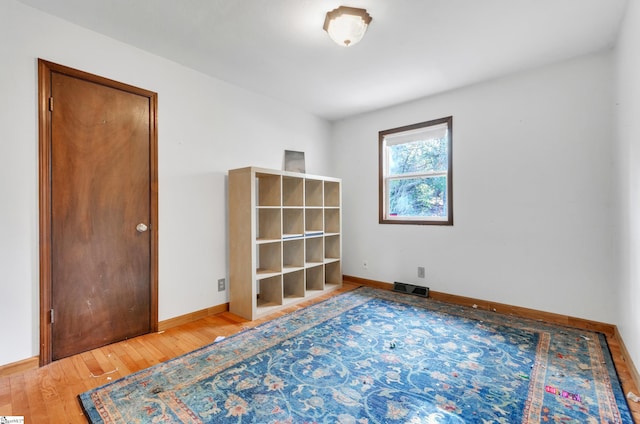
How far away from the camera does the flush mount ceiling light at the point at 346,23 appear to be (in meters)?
1.91

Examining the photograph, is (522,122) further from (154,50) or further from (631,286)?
(154,50)

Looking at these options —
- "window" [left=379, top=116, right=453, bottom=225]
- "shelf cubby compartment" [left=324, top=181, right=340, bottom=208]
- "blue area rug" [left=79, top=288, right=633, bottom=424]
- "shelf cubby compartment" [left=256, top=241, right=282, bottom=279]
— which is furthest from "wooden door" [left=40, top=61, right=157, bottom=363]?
"window" [left=379, top=116, right=453, bottom=225]

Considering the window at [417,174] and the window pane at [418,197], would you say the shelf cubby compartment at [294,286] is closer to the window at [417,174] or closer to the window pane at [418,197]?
the window at [417,174]

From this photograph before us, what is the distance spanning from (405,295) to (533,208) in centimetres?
163

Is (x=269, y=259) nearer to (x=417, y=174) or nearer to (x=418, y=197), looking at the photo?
(x=418, y=197)

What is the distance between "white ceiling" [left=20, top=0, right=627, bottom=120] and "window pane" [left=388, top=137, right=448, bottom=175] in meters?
0.69

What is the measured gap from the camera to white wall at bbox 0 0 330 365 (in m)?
1.86

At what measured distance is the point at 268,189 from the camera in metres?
3.20

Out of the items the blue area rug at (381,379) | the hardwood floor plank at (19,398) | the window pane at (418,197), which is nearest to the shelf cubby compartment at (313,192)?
the window pane at (418,197)

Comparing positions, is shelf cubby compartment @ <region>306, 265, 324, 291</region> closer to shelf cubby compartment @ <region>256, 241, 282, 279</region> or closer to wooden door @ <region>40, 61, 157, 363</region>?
shelf cubby compartment @ <region>256, 241, 282, 279</region>

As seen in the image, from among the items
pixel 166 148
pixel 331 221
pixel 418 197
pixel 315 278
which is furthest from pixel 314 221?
pixel 166 148

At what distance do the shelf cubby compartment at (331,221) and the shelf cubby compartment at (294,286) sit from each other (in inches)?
32.4

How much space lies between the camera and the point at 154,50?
8.05 feet

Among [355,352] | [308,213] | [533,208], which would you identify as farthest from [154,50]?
[533,208]
